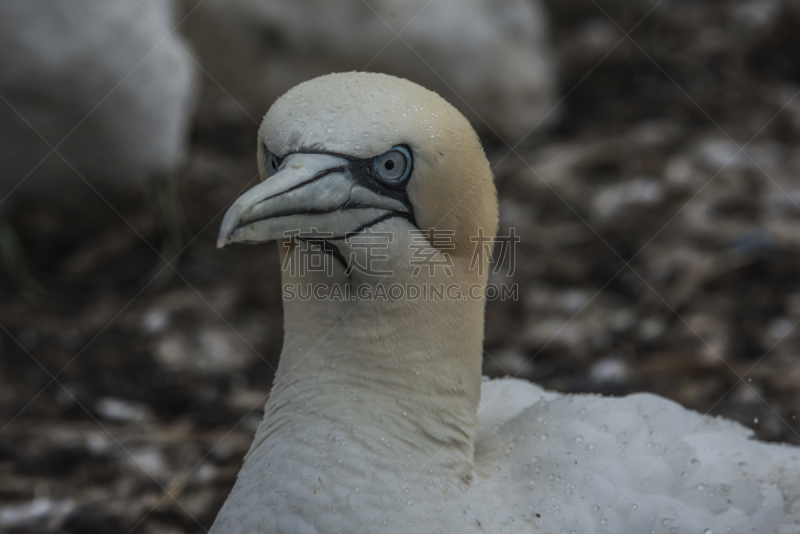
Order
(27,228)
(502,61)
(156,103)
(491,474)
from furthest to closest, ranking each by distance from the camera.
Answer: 1. (502,61)
2. (27,228)
3. (156,103)
4. (491,474)

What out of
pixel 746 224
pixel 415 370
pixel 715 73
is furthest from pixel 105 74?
pixel 715 73

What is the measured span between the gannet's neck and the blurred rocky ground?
5.18 feet

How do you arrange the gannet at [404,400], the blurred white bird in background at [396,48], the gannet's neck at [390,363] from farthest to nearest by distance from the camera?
1. the blurred white bird in background at [396,48]
2. the gannet's neck at [390,363]
3. the gannet at [404,400]

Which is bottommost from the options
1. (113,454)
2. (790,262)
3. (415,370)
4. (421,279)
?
(113,454)

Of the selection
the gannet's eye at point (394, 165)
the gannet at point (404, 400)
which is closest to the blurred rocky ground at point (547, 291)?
the gannet at point (404, 400)

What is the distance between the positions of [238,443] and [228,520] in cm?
184

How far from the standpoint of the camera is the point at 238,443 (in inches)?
165

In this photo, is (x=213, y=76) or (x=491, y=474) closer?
(x=491, y=474)

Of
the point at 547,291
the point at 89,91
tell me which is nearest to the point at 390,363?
the point at 547,291

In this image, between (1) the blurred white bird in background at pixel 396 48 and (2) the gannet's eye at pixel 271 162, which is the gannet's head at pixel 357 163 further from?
(1) the blurred white bird in background at pixel 396 48

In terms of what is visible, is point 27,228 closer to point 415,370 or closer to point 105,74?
point 105,74

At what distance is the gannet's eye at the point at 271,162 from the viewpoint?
2301 millimetres

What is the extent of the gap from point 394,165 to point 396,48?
4512mm

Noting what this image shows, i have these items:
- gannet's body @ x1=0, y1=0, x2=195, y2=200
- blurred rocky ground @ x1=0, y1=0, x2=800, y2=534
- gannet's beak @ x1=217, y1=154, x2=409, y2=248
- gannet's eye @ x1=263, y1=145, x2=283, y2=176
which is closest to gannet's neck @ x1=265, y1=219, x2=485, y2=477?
gannet's beak @ x1=217, y1=154, x2=409, y2=248
